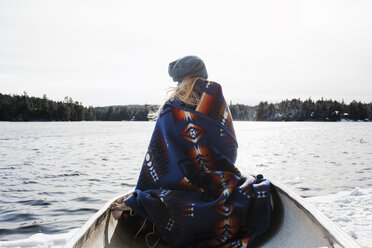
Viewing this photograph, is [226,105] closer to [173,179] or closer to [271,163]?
[173,179]

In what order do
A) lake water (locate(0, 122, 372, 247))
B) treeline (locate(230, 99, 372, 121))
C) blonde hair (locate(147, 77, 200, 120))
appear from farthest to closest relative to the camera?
treeline (locate(230, 99, 372, 121)) < lake water (locate(0, 122, 372, 247)) < blonde hair (locate(147, 77, 200, 120))

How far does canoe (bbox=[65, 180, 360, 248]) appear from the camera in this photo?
1.99 metres

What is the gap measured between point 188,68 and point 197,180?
1.02m

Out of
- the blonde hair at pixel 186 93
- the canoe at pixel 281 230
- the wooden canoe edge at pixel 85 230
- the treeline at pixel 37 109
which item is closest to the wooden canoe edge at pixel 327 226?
the canoe at pixel 281 230

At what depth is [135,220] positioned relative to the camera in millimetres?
2867

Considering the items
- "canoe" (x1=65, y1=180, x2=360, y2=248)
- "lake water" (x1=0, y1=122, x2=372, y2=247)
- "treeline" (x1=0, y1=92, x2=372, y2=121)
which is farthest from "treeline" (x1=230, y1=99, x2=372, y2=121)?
"canoe" (x1=65, y1=180, x2=360, y2=248)

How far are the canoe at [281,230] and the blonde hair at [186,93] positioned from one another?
1222 millimetres

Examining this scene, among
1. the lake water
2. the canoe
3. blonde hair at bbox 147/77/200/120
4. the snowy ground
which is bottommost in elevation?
the lake water

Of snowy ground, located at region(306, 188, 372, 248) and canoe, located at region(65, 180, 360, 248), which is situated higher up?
canoe, located at region(65, 180, 360, 248)

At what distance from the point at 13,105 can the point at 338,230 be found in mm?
104561

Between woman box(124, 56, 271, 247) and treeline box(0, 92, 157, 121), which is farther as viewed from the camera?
treeline box(0, 92, 157, 121)

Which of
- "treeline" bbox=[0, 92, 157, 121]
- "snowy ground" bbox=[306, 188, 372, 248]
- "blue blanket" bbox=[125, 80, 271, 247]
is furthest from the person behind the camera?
"treeline" bbox=[0, 92, 157, 121]

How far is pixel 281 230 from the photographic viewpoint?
2578mm

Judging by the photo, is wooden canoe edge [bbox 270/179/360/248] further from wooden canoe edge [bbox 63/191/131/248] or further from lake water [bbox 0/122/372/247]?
lake water [bbox 0/122/372/247]
